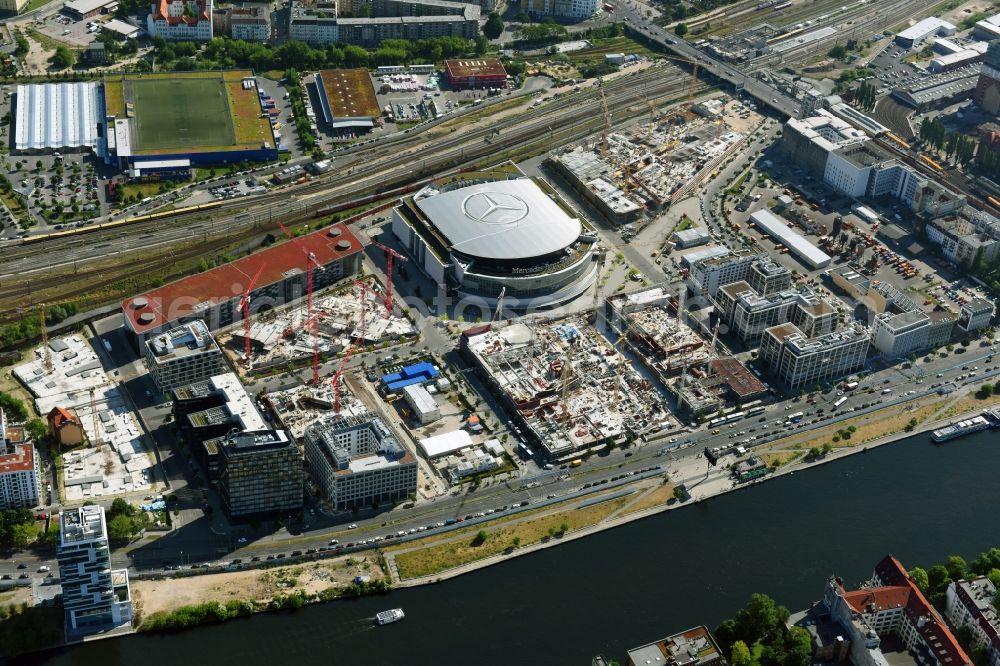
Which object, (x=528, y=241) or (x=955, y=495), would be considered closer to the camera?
(x=955, y=495)

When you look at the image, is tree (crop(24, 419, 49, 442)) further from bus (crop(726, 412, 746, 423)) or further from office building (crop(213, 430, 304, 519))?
bus (crop(726, 412, 746, 423))

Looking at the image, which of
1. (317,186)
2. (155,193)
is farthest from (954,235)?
(155,193)

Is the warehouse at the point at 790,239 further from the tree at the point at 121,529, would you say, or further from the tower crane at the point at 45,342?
the tree at the point at 121,529

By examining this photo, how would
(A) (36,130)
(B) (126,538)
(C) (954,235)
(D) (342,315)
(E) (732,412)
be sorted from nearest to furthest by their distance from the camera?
(B) (126,538) < (E) (732,412) < (D) (342,315) < (C) (954,235) < (A) (36,130)

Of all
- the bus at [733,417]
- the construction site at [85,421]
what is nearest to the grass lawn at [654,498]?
the bus at [733,417]

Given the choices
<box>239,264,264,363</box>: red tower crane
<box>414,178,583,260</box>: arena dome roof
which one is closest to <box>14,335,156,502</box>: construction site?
<box>239,264,264,363</box>: red tower crane

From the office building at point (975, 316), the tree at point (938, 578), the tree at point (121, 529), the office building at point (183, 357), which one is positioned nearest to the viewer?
the tree at point (938, 578)

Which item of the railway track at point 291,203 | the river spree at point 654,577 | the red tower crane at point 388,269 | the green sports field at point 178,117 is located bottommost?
the river spree at point 654,577

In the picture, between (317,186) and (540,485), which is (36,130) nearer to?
(317,186)
